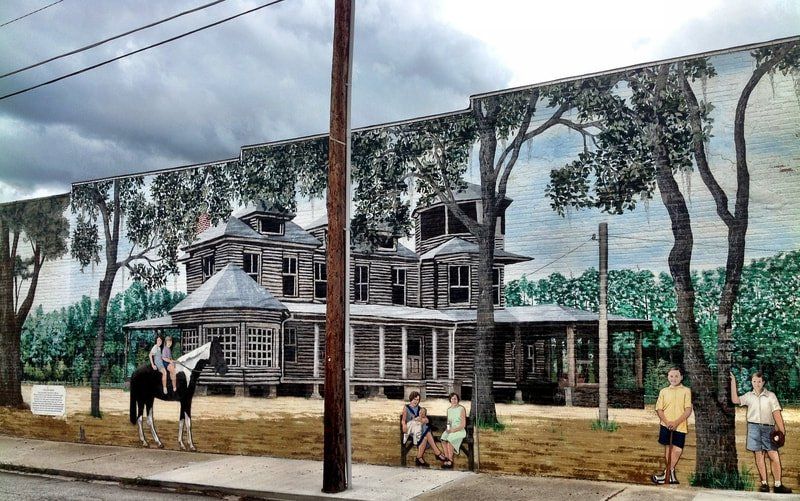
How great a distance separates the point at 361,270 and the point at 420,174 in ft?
7.39

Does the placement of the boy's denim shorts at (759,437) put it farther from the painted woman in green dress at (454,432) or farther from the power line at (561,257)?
the painted woman in green dress at (454,432)

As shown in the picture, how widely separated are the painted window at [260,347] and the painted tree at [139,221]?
2.76 m

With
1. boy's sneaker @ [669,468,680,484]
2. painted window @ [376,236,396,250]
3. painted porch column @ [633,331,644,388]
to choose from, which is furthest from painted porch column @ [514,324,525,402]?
painted window @ [376,236,396,250]

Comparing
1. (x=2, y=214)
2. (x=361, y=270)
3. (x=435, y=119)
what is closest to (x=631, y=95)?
(x=435, y=119)

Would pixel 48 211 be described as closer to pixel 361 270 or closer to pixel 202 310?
pixel 202 310

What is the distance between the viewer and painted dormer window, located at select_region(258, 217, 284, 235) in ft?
58.2

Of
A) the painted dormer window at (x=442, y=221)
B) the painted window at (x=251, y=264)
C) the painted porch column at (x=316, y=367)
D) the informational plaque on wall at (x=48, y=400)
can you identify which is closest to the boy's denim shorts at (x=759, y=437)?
the painted dormer window at (x=442, y=221)

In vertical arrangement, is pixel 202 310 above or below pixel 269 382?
above

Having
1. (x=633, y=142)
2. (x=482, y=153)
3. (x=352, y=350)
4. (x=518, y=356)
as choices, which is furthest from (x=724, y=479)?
(x=352, y=350)

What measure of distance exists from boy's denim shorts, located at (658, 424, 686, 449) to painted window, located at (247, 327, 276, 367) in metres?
7.81

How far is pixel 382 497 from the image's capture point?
41.0 ft

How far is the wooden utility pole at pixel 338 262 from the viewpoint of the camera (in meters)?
12.7

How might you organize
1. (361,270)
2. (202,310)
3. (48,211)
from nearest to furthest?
(361,270)
(202,310)
(48,211)

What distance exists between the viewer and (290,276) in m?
17.6
